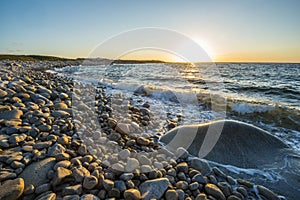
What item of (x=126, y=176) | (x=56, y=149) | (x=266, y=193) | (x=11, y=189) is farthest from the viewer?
(x=56, y=149)

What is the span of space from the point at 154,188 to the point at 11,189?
4.43 feet

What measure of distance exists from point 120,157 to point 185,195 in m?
0.95

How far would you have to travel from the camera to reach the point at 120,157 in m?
2.36

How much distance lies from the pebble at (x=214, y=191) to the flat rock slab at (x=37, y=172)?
1764 millimetres

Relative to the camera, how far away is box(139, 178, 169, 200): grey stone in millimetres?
1797

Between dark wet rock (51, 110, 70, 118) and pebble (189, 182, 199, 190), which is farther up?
dark wet rock (51, 110, 70, 118)

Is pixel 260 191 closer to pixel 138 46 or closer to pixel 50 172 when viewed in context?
pixel 50 172

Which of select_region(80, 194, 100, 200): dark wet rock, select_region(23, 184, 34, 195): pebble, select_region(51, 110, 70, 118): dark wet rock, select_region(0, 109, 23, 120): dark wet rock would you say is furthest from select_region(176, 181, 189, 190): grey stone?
select_region(0, 109, 23, 120): dark wet rock

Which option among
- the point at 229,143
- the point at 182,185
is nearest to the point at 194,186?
the point at 182,185

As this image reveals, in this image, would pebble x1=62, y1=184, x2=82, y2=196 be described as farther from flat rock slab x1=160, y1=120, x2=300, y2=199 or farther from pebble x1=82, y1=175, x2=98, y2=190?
flat rock slab x1=160, y1=120, x2=300, y2=199

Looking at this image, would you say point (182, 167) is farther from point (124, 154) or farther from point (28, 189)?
point (28, 189)

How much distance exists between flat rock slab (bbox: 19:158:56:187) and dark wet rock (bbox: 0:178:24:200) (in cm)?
9

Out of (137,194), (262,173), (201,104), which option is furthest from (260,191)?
(201,104)

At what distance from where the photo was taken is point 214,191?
6.43 feet
